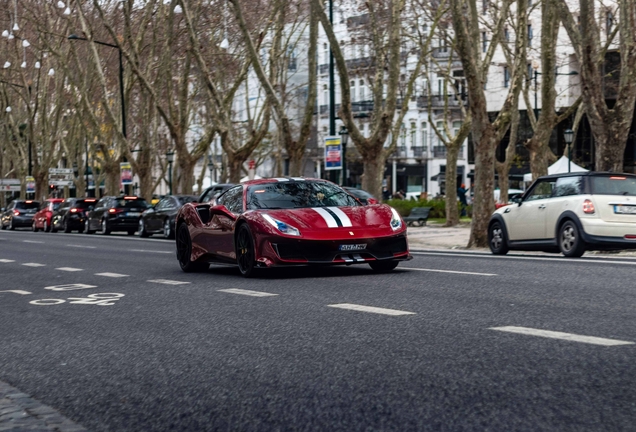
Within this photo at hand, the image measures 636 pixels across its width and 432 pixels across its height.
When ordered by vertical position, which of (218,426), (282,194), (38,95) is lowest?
(218,426)

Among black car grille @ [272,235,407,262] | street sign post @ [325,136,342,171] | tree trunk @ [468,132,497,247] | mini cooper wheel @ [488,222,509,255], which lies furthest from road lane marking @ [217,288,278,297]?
street sign post @ [325,136,342,171]

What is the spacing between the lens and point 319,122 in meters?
96.4

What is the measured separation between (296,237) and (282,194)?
149 centimetres

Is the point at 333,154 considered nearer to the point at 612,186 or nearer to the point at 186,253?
the point at 612,186

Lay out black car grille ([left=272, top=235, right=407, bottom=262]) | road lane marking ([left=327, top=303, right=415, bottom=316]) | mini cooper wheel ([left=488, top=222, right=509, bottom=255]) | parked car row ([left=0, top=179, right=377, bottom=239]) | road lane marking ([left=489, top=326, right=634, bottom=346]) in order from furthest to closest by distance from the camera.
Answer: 1. parked car row ([left=0, top=179, right=377, bottom=239])
2. mini cooper wheel ([left=488, top=222, right=509, bottom=255])
3. black car grille ([left=272, top=235, right=407, bottom=262])
4. road lane marking ([left=327, top=303, right=415, bottom=316])
5. road lane marking ([left=489, top=326, right=634, bottom=346])

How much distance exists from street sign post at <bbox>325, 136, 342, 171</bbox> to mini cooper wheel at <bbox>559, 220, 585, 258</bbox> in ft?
50.0

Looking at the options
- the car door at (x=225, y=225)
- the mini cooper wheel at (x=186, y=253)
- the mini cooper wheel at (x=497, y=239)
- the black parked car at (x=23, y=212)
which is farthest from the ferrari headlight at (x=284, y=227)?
the black parked car at (x=23, y=212)

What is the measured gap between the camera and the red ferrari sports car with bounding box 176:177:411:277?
1449cm

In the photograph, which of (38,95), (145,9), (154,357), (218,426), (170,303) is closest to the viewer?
(218,426)

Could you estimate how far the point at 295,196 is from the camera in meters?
15.8

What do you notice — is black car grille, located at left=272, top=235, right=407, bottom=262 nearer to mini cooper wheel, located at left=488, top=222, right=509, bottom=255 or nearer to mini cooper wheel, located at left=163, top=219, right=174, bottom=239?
mini cooper wheel, located at left=488, top=222, right=509, bottom=255

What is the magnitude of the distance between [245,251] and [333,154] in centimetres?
1944

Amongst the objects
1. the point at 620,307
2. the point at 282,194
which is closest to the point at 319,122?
the point at 282,194

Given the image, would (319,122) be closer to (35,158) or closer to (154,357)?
(35,158)
